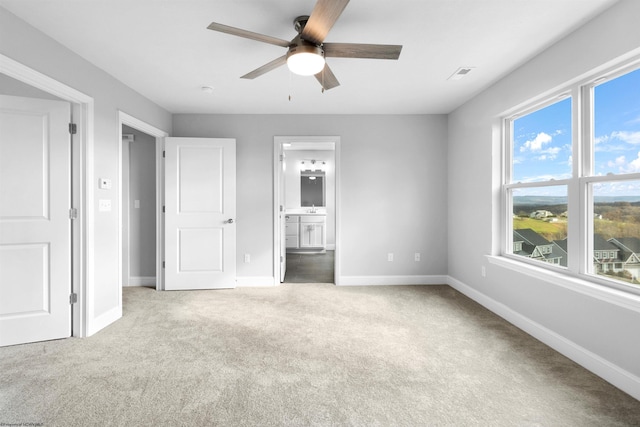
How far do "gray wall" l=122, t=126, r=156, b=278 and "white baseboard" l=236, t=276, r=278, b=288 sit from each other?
1.23 m

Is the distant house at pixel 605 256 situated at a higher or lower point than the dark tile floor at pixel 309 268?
higher

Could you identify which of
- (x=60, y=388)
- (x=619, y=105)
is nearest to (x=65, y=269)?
(x=60, y=388)

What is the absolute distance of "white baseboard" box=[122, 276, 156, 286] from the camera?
4.22 meters

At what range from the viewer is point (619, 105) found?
2.03 metres

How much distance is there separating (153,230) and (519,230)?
4543mm

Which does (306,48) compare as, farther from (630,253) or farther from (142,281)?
(142,281)

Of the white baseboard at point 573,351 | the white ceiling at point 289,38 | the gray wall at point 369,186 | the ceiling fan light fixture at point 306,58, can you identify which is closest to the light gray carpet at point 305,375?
the white baseboard at point 573,351

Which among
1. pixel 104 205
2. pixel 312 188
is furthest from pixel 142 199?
pixel 312 188

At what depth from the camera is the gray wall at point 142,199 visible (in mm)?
4215

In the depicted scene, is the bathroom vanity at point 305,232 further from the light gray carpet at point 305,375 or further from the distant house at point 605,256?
the distant house at point 605,256

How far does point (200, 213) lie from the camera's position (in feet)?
13.2

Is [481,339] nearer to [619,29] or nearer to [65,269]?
[619,29]

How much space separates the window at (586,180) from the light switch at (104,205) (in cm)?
403

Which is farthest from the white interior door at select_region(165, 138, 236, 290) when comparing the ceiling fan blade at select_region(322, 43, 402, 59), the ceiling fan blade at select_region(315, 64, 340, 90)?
the ceiling fan blade at select_region(322, 43, 402, 59)
